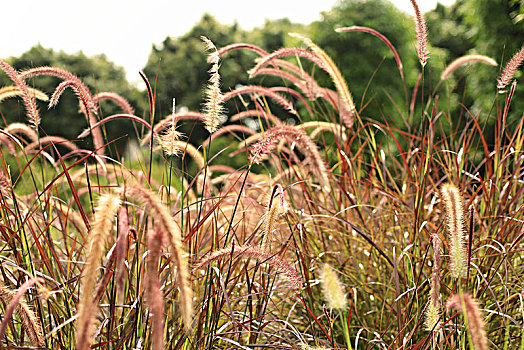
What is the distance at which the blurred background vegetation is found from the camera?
9.68 m

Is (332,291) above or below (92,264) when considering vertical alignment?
below

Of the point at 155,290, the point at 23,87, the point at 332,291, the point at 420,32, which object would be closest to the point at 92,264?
the point at 155,290

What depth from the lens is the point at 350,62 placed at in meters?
11.8

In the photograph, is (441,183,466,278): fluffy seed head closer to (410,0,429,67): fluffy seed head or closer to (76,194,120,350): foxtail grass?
(76,194,120,350): foxtail grass

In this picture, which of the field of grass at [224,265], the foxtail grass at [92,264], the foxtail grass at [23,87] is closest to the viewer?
the foxtail grass at [92,264]

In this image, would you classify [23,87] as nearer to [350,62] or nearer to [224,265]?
[224,265]

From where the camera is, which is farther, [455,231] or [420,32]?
[420,32]

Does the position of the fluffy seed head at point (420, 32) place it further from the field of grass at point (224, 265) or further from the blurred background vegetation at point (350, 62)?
the blurred background vegetation at point (350, 62)

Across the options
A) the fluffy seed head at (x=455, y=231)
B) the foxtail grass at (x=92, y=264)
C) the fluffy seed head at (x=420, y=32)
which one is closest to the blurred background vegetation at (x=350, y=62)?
the fluffy seed head at (x=420, y=32)

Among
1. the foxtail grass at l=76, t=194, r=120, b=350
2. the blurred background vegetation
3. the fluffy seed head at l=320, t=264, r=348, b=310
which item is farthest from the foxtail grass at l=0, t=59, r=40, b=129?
the fluffy seed head at l=320, t=264, r=348, b=310

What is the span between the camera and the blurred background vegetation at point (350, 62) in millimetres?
9684

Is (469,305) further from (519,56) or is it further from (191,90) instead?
(191,90)

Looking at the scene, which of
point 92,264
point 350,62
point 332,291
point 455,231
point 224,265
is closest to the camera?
point 92,264

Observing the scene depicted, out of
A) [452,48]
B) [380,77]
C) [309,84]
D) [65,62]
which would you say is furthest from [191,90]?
[309,84]
